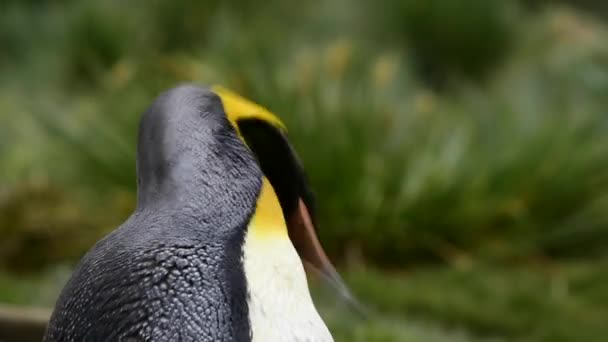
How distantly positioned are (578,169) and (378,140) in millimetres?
568

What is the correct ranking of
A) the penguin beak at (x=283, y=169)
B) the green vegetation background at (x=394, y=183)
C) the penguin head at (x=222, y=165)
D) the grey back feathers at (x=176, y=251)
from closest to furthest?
the grey back feathers at (x=176, y=251) → the penguin head at (x=222, y=165) → the penguin beak at (x=283, y=169) → the green vegetation background at (x=394, y=183)

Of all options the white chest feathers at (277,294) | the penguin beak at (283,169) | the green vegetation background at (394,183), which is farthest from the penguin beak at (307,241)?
the green vegetation background at (394,183)

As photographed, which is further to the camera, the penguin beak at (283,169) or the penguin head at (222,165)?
the penguin beak at (283,169)

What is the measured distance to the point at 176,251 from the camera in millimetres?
585

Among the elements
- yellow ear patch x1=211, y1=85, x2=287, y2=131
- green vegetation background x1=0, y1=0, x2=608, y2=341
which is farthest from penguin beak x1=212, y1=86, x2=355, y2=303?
green vegetation background x1=0, y1=0, x2=608, y2=341

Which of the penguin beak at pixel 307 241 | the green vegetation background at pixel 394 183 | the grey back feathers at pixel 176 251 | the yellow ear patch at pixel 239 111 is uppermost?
the green vegetation background at pixel 394 183

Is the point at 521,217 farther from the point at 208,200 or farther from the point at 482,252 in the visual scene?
the point at 208,200

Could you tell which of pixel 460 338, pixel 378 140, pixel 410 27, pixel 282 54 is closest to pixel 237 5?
pixel 410 27

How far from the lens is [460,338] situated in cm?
166

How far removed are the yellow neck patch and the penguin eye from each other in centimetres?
5

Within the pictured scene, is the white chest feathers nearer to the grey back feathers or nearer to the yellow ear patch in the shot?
the grey back feathers

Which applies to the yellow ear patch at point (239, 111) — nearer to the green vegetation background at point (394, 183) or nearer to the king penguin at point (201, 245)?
the king penguin at point (201, 245)

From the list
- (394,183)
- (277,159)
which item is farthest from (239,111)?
(394,183)

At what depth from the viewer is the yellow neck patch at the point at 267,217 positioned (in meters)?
0.67
